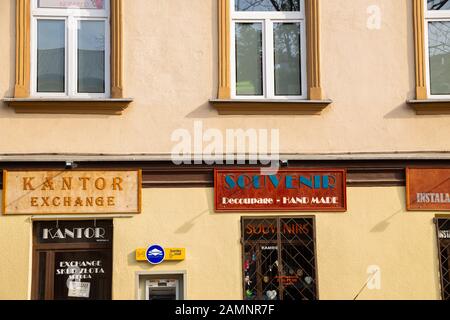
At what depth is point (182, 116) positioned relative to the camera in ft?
32.3

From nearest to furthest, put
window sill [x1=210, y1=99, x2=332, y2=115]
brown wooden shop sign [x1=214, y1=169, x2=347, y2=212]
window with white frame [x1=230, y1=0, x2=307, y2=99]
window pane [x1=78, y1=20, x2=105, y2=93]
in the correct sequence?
brown wooden shop sign [x1=214, y1=169, x2=347, y2=212] → window sill [x1=210, y1=99, x2=332, y2=115] → window pane [x1=78, y1=20, x2=105, y2=93] → window with white frame [x1=230, y1=0, x2=307, y2=99]

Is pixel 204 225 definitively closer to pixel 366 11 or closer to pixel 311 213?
pixel 311 213

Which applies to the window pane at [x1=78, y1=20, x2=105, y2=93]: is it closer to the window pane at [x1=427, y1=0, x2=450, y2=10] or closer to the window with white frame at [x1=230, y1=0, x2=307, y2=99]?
the window with white frame at [x1=230, y1=0, x2=307, y2=99]

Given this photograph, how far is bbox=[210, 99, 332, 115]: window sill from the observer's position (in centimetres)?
984

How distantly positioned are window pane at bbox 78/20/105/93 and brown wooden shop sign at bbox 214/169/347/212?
201cm

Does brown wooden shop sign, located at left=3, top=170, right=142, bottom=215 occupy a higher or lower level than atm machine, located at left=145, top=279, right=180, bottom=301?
higher

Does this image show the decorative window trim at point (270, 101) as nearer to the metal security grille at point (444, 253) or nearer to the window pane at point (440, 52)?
the window pane at point (440, 52)

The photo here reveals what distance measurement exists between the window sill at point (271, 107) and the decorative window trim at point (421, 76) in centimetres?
119

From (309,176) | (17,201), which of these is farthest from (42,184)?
(309,176)

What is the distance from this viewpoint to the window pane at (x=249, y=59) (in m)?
10.1

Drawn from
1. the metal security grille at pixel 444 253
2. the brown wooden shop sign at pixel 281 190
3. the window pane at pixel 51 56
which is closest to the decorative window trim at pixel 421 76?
the brown wooden shop sign at pixel 281 190

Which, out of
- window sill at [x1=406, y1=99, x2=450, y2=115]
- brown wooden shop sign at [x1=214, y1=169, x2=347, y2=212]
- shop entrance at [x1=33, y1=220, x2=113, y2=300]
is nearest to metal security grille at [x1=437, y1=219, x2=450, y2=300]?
brown wooden shop sign at [x1=214, y1=169, x2=347, y2=212]

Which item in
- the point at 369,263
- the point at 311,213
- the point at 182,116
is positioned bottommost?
the point at 369,263

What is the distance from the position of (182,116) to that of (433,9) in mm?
3722
